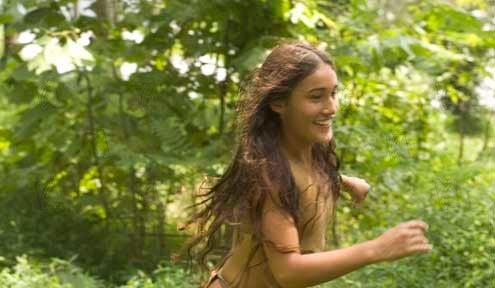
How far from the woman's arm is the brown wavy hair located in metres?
0.05

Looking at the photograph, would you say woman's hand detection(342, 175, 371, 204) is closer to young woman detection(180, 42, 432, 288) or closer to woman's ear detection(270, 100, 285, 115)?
young woman detection(180, 42, 432, 288)

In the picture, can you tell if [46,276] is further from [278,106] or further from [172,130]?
[278,106]

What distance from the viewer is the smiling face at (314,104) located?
2.54m

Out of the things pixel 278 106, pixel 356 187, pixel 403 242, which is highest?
pixel 278 106

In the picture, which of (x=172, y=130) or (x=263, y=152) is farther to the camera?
(x=172, y=130)

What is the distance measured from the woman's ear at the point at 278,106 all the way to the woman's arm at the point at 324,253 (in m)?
0.29

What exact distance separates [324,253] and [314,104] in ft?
1.34

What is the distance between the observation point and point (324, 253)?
2393 millimetres

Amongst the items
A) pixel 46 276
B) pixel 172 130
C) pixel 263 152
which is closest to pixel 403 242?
pixel 263 152

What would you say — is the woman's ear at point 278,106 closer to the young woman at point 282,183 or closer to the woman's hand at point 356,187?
the young woman at point 282,183

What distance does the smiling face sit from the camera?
2537mm

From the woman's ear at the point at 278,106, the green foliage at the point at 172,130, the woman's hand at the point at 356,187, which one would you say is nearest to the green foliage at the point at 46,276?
the green foliage at the point at 172,130

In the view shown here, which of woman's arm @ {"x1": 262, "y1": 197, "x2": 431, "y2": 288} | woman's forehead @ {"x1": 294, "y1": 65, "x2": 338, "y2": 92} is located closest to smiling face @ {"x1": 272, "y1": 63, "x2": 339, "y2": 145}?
woman's forehead @ {"x1": 294, "y1": 65, "x2": 338, "y2": 92}

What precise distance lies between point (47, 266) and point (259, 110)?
3035 millimetres
